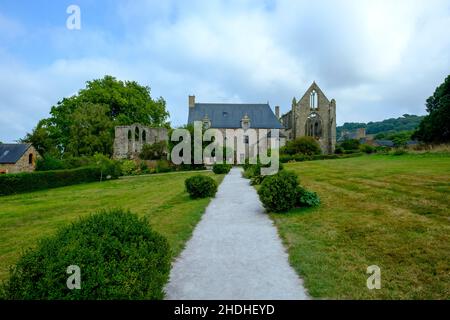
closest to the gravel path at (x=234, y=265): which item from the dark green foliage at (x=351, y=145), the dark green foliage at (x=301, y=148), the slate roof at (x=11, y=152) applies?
the dark green foliage at (x=301, y=148)

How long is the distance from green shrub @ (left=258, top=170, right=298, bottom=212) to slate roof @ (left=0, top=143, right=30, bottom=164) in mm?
33242

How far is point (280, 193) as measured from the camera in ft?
31.7

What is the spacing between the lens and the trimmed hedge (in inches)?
914

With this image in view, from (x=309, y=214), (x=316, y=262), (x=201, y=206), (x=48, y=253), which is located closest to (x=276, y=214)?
(x=309, y=214)

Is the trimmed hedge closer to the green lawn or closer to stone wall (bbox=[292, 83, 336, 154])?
the green lawn

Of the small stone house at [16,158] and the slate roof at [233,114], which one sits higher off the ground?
the slate roof at [233,114]

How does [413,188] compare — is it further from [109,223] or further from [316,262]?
[109,223]

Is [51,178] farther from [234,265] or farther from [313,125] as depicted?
[313,125]

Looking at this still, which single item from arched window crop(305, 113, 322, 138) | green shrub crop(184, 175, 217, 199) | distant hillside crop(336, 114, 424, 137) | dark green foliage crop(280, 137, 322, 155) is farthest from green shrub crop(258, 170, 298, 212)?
distant hillside crop(336, 114, 424, 137)

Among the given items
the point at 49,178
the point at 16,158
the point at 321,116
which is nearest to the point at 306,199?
the point at 49,178

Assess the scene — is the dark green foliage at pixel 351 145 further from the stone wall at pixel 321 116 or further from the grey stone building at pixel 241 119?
the grey stone building at pixel 241 119

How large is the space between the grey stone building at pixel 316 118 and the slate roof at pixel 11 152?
38.0 meters

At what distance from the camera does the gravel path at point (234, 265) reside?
14.0ft
